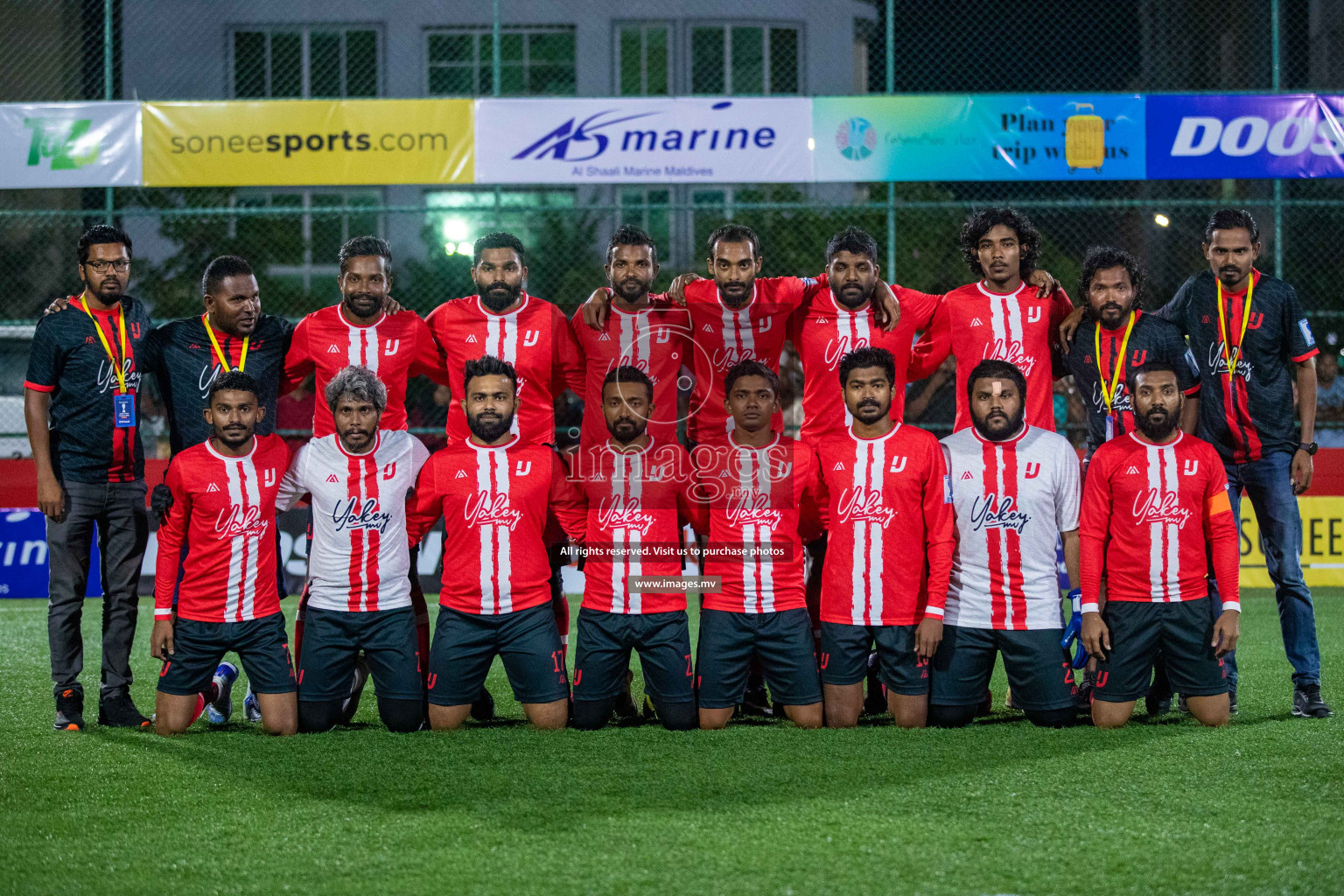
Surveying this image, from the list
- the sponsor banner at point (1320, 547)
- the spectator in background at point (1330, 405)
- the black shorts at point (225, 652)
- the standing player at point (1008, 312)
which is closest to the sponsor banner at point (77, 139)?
the black shorts at point (225, 652)

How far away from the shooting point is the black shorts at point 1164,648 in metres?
4.83

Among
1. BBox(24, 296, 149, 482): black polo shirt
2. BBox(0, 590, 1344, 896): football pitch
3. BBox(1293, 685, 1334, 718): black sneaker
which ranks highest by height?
BBox(24, 296, 149, 482): black polo shirt

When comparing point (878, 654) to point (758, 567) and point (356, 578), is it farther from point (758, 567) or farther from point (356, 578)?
point (356, 578)

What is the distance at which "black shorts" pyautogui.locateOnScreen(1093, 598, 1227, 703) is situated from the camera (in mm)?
4828

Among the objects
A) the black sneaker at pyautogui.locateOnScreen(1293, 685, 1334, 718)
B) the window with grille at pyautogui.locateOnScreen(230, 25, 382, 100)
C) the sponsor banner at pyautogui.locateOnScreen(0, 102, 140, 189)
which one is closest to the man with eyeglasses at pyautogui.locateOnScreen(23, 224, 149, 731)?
the black sneaker at pyautogui.locateOnScreen(1293, 685, 1334, 718)

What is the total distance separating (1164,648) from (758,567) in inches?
60.8

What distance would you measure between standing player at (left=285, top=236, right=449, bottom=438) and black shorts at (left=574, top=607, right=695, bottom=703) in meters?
1.28

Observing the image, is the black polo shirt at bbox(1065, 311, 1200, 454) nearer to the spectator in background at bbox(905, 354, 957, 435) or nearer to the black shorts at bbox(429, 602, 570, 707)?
the black shorts at bbox(429, 602, 570, 707)

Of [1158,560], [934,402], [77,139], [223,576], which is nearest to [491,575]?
[223,576]

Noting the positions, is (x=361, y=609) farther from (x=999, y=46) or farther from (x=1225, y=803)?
(x=999, y=46)

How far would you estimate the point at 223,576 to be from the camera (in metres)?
4.93

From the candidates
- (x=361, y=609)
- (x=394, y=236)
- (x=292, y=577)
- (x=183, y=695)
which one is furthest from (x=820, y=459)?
(x=394, y=236)

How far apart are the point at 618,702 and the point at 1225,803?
236 cm

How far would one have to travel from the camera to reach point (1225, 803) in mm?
3719
